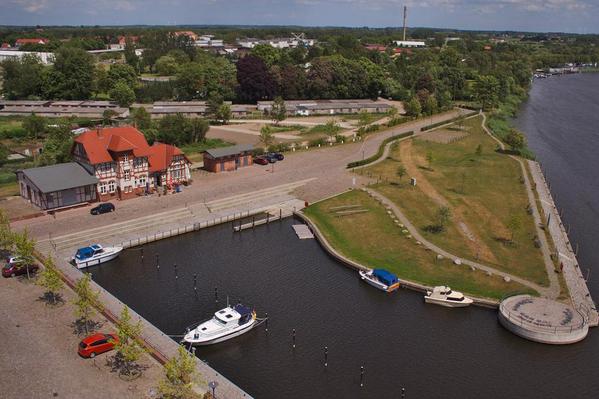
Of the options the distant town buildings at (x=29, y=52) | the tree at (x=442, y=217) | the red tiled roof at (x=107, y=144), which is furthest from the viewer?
the distant town buildings at (x=29, y=52)

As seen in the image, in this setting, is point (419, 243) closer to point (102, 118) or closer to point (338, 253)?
point (338, 253)

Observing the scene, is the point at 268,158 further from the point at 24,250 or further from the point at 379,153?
the point at 24,250

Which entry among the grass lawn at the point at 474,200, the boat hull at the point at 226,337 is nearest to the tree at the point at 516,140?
the grass lawn at the point at 474,200

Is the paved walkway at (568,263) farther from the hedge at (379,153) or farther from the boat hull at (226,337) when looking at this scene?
the boat hull at (226,337)

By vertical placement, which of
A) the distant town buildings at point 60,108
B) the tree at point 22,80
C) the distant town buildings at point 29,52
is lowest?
the distant town buildings at point 60,108

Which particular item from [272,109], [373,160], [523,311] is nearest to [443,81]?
[272,109]

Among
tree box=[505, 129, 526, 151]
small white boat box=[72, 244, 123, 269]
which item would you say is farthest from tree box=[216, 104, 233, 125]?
small white boat box=[72, 244, 123, 269]

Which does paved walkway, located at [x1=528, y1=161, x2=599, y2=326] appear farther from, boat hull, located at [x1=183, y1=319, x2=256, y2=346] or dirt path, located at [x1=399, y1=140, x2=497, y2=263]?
boat hull, located at [x1=183, y1=319, x2=256, y2=346]
